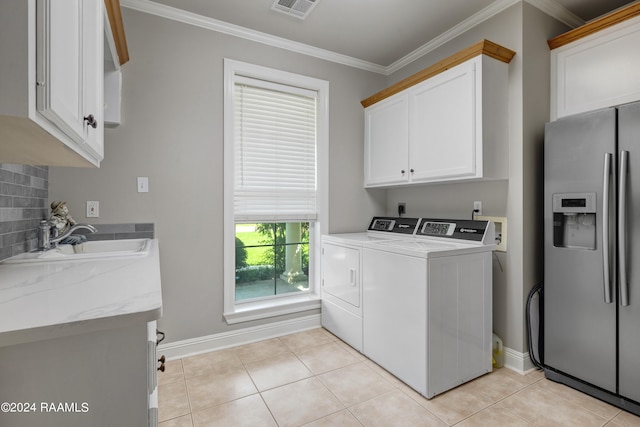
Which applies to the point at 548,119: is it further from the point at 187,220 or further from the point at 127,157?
the point at 127,157

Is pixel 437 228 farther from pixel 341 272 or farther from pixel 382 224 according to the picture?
pixel 341 272

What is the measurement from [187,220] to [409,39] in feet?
8.06

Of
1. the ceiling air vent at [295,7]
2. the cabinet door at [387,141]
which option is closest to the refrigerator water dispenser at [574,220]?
the cabinet door at [387,141]

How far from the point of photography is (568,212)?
1996 mm

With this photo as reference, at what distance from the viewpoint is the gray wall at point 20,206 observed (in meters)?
1.39

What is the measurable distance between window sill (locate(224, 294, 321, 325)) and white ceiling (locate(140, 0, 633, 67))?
7.75 feet

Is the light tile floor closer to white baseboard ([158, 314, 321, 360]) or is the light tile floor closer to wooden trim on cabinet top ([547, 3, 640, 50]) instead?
white baseboard ([158, 314, 321, 360])

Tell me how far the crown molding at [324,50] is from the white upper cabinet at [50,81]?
4.27ft

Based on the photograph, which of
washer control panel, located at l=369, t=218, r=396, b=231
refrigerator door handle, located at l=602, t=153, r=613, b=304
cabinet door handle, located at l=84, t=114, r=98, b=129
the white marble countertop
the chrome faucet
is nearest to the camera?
the white marble countertop

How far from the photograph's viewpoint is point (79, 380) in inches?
27.5

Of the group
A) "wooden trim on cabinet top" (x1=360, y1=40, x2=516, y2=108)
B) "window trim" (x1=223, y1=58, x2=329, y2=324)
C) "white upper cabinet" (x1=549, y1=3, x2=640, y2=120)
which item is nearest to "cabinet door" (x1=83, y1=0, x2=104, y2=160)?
"window trim" (x1=223, y1=58, x2=329, y2=324)

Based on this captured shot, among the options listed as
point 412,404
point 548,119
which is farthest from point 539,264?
point 412,404

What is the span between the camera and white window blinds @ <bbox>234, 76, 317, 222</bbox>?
267 centimetres

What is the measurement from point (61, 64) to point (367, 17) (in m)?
2.24
